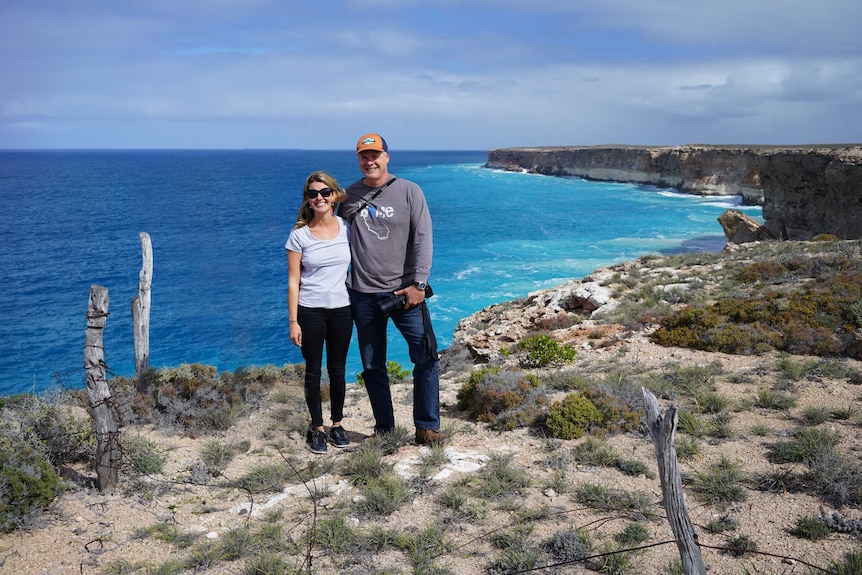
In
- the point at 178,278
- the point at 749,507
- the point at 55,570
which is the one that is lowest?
the point at 178,278

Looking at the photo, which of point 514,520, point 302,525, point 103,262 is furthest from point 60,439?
point 103,262

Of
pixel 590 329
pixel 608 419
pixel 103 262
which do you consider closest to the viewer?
pixel 608 419

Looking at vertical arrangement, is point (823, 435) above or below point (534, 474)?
above

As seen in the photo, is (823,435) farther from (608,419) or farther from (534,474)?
(534,474)

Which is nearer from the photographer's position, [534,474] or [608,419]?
[534,474]

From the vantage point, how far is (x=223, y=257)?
36.1 m

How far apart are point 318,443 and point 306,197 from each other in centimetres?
248

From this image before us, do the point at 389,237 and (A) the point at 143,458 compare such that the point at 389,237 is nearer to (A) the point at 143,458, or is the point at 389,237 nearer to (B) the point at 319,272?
(B) the point at 319,272

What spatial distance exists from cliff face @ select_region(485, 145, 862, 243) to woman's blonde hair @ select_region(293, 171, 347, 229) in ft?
101

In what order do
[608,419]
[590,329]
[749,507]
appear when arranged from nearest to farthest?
1. [749,507]
2. [608,419]
3. [590,329]

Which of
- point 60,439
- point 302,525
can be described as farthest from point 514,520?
point 60,439

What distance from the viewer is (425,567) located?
3.50 metres

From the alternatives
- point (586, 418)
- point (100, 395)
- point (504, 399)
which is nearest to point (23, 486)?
point (100, 395)

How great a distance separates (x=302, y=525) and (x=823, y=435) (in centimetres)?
465
